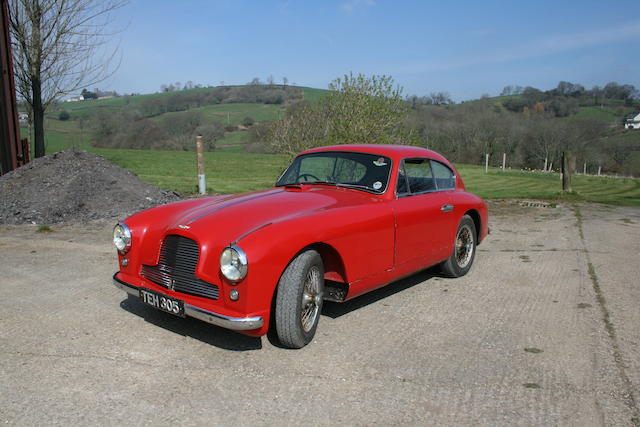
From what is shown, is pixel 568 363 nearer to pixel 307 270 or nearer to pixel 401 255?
pixel 401 255

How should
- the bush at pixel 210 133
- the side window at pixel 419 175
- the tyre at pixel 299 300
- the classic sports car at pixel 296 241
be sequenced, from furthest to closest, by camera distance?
the bush at pixel 210 133 → the side window at pixel 419 175 → the tyre at pixel 299 300 → the classic sports car at pixel 296 241

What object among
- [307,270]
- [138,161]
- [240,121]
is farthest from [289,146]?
[240,121]

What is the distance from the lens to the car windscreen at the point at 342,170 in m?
5.03

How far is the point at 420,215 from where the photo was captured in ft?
16.8

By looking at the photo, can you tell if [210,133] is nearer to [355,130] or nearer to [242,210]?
[355,130]

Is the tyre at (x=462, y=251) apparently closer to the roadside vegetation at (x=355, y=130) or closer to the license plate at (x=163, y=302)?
the license plate at (x=163, y=302)

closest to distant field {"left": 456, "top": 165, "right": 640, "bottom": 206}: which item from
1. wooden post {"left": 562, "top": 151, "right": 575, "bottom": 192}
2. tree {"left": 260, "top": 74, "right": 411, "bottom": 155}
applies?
wooden post {"left": 562, "top": 151, "right": 575, "bottom": 192}

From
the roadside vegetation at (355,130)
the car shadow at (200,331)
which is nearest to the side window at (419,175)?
the car shadow at (200,331)

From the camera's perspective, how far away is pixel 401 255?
488 centimetres

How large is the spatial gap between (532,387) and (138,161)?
30.2 m

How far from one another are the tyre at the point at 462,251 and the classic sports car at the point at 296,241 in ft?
0.69

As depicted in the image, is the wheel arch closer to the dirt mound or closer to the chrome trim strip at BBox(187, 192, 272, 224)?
the chrome trim strip at BBox(187, 192, 272, 224)

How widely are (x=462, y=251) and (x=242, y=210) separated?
10.7 ft

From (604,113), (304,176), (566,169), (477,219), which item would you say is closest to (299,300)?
(304,176)
